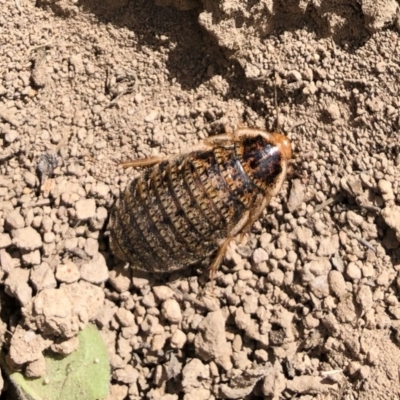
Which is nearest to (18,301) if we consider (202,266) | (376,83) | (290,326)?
(202,266)

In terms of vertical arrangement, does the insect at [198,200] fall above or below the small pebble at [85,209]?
above

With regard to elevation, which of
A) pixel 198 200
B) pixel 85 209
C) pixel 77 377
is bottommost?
pixel 77 377

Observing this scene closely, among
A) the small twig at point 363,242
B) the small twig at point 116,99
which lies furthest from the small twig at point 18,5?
the small twig at point 363,242

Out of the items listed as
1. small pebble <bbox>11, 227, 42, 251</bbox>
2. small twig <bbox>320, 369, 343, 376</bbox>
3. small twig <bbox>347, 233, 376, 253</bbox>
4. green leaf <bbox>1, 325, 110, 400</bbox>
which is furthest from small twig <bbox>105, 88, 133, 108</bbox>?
small twig <bbox>320, 369, 343, 376</bbox>

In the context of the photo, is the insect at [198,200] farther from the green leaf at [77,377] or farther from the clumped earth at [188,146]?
the green leaf at [77,377]

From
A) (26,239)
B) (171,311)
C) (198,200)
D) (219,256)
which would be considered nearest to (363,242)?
(219,256)

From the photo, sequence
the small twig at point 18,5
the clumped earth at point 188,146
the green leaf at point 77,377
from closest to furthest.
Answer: the clumped earth at point 188,146 → the green leaf at point 77,377 → the small twig at point 18,5

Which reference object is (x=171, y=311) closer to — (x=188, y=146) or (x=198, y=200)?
(x=198, y=200)
